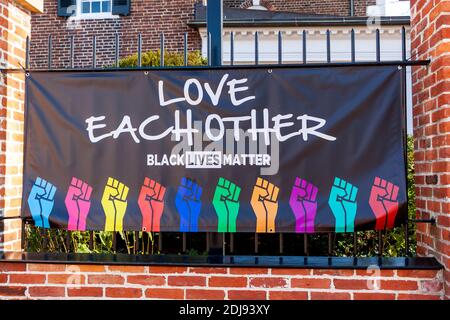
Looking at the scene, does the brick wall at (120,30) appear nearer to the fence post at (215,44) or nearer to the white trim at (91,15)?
the white trim at (91,15)

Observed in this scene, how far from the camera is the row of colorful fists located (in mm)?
3080

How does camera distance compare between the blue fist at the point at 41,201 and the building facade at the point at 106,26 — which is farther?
the building facade at the point at 106,26

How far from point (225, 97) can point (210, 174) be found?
581 millimetres

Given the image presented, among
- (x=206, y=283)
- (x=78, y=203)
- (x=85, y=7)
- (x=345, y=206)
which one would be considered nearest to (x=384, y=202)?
(x=345, y=206)

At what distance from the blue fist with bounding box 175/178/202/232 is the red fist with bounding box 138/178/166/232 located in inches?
5.0

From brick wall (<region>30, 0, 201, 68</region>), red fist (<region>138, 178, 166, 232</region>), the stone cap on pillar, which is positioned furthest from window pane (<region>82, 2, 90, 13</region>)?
red fist (<region>138, 178, 166, 232</region>)

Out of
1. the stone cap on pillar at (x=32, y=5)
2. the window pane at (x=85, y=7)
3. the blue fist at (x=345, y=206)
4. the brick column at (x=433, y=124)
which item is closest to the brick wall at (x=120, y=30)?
the window pane at (x=85, y=7)

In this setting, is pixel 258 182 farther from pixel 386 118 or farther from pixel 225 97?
pixel 386 118

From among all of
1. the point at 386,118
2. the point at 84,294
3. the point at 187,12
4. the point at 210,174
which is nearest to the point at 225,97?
the point at 210,174

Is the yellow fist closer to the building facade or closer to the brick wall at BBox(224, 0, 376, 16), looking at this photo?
the building facade

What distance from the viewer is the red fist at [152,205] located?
319 cm

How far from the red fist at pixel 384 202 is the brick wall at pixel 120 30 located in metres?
8.58

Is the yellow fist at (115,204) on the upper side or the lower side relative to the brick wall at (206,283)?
upper

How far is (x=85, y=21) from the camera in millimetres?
11195
